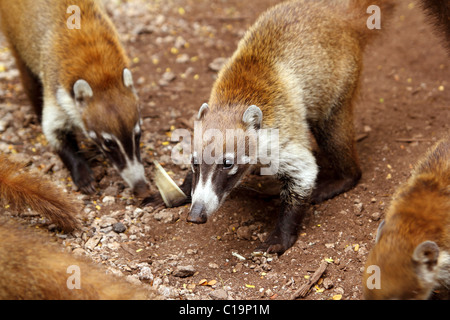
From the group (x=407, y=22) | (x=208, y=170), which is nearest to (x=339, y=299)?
(x=208, y=170)

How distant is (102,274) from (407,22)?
7.49 m

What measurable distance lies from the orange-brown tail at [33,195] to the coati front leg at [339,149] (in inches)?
119

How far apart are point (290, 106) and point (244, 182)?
134cm

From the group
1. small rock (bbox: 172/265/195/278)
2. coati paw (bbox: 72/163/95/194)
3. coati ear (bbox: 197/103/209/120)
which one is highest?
coati ear (bbox: 197/103/209/120)

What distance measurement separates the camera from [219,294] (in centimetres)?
482

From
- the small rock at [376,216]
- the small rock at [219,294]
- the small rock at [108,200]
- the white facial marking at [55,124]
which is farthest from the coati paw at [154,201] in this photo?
the small rock at [376,216]

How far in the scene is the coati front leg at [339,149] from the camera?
627 cm

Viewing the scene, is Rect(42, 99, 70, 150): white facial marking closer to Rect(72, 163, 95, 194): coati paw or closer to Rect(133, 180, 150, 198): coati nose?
Rect(72, 163, 95, 194): coati paw

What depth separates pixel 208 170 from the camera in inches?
202

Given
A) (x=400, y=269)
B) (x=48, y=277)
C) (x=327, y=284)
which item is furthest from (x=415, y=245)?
(x=48, y=277)

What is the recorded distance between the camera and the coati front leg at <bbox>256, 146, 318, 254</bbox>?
18.5 ft

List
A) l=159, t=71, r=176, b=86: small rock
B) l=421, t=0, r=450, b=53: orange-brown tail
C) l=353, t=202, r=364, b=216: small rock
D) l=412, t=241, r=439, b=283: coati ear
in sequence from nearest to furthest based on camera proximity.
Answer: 1. l=412, t=241, r=439, b=283: coati ear
2. l=421, t=0, r=450, b=53: orange-brown tail
3. l=353, t=202, r=364, b=216: small rock
4. l=159, t=71, r=176, b=86: small rock

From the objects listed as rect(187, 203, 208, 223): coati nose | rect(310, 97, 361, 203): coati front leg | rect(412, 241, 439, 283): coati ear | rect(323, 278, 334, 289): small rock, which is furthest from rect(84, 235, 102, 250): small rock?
rect(412, 241, 439, 283): coati ear

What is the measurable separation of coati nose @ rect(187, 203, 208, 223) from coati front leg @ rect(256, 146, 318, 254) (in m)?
0.94
